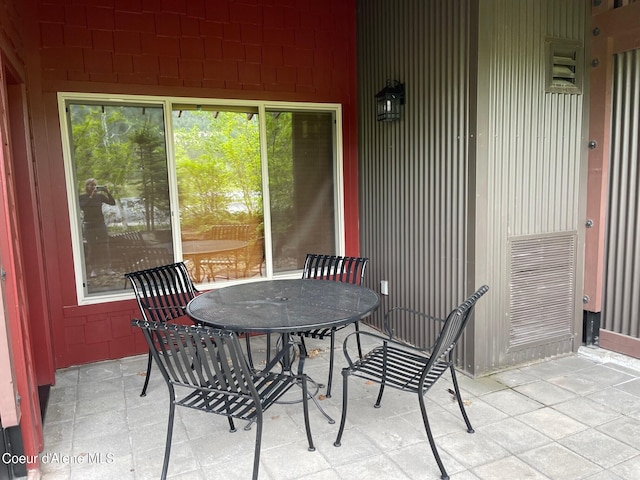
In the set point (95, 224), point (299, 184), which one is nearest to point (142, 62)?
point (95, 224)

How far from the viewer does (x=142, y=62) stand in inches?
141

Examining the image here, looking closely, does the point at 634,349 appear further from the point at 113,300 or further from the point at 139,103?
the point at 139,103

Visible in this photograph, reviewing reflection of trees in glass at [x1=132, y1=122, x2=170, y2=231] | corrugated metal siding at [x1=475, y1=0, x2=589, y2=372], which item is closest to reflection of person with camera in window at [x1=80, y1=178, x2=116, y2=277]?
reflection of trees in glass at [x1=132, y1=122, x2=170, y2=231]

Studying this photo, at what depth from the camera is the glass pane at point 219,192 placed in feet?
12.6

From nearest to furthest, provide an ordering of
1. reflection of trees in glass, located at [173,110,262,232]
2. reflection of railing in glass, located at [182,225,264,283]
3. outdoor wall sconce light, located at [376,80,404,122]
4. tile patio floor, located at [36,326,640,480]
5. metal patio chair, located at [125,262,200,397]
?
tile patio floor, located at [36,326,640,480] < metal patio chair, located at [125,262,200,397] < outdoor wall sconce light, located at [376,80,404,122] < reflection of trees in glass, located at [173,110,262,232] < reflection of railing in glass, located at [182,225,264,283]

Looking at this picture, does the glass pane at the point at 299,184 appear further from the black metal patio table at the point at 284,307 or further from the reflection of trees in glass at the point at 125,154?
the black metal patio table at the point at 284,307

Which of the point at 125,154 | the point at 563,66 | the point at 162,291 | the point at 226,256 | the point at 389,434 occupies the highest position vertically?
the point at 563,66

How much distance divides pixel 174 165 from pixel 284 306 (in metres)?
1.89

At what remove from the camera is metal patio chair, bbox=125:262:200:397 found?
3066mm

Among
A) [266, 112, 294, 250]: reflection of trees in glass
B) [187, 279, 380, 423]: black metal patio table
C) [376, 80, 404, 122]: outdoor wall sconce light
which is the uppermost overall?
[376, 80, 404, 122]: outdoor wall sconce light

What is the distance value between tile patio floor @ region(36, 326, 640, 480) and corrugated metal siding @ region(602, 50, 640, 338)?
427 mm

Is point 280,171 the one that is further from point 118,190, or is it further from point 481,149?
point 481,149

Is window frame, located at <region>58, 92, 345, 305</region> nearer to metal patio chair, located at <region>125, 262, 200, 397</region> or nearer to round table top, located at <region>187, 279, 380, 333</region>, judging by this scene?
metal patio chair, located at <region>125, 262, 200, 397</region>

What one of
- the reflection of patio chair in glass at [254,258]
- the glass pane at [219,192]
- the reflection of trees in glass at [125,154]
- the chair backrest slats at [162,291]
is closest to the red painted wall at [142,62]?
the reflection of trees in glass at [125,154]
